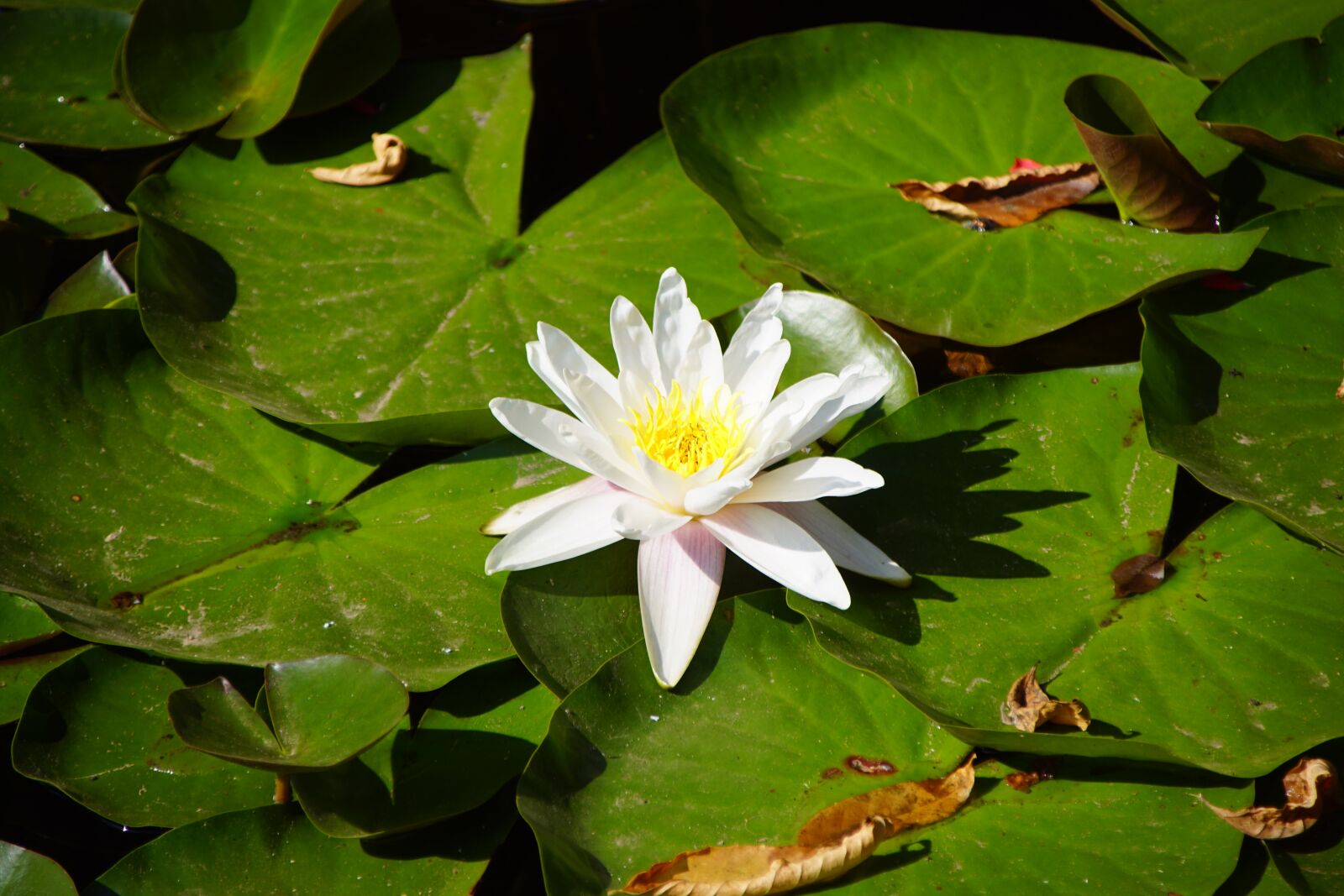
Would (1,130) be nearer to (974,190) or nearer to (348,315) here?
(348,315)

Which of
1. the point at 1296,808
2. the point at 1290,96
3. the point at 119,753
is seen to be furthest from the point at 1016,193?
the point at 119,753

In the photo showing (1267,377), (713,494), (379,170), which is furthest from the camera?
(379,170)

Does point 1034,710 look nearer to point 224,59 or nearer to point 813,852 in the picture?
point 813,852

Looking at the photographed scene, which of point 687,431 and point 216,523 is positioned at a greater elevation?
point 687,431

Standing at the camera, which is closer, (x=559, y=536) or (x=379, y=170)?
(x=559, y=536)

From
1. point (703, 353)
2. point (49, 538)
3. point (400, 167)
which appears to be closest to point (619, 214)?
point (400, 167)
